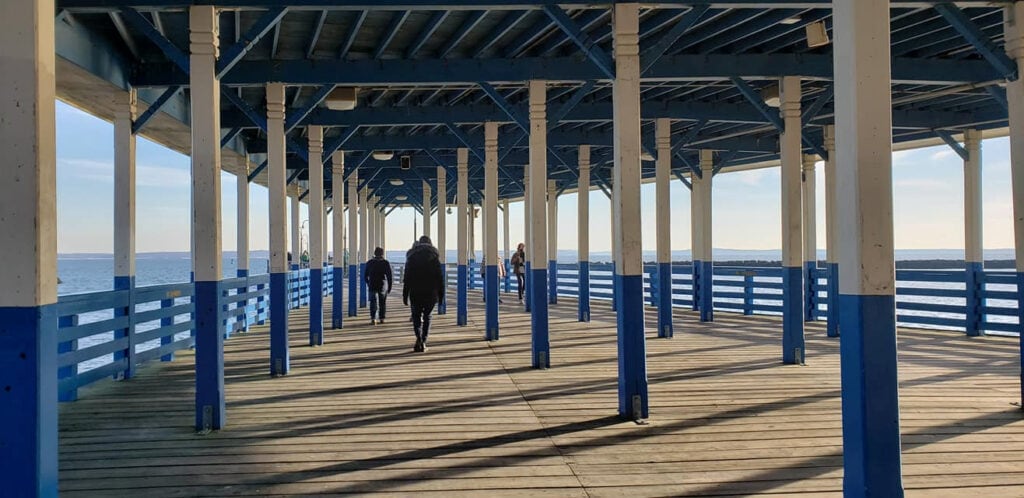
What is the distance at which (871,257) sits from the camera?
3.49 m

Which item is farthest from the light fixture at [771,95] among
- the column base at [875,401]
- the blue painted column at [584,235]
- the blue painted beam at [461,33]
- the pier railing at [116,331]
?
the pier railing at [116,331]

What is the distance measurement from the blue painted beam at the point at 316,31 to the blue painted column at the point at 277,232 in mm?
575

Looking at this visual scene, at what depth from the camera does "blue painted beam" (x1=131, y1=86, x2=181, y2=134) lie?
8855 millimetres

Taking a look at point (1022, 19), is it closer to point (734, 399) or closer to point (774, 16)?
point (774, 16)

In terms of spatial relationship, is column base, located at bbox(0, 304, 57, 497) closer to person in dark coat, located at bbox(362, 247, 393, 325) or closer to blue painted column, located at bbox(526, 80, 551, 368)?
blue painted column, located at bbox(526, 80, 551, 368)

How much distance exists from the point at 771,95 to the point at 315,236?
23.6ft

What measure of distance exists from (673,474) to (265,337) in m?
10.1

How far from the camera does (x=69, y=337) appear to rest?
24.7ft

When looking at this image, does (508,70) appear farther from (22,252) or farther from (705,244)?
(705,244)

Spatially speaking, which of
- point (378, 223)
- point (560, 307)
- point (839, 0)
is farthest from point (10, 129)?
point (378, 223)

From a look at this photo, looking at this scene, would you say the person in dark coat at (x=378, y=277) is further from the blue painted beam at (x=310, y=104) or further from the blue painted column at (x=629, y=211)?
the blue painted column at (x=629, y=211)

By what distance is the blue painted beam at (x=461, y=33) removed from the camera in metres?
7.89

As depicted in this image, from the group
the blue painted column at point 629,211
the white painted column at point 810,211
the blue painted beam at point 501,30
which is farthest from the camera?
the white painted column at point 810,211

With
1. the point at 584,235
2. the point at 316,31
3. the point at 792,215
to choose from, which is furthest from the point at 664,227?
the point at 316,31
